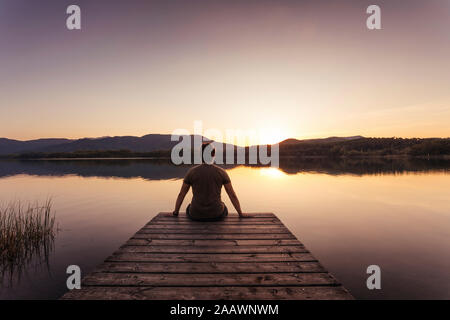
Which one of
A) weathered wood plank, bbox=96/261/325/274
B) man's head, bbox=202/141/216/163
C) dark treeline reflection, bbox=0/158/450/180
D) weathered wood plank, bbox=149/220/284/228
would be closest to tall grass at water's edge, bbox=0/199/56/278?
weathered wood plank, bbox=149/220/284/228

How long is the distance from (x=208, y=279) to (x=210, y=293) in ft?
1.24

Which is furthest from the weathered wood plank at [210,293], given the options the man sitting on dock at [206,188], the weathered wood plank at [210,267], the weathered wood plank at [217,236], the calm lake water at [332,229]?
the man sitting on dock at [206,188]

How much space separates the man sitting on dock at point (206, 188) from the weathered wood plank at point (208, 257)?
212 centimetres

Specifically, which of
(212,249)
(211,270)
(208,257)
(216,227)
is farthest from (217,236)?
(211,270)

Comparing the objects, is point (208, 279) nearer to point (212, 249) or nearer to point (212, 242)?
point (212, 249)

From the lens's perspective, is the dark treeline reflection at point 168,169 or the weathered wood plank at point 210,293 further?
the dark treeline reflection at point 168,169

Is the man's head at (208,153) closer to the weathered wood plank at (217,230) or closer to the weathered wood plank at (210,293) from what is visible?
the weathered wood plank at (217,230)

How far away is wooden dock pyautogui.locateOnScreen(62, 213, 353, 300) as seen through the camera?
3.39 metres

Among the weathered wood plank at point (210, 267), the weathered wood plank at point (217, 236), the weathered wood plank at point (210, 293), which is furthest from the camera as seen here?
the weathered wood plank at point (217, 236)

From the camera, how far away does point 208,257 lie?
4.63 meters

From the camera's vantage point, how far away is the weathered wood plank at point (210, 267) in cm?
404

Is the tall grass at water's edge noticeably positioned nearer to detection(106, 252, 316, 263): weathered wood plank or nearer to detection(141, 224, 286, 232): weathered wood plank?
detection(141, 224, 286, 232): weathered wood plank
